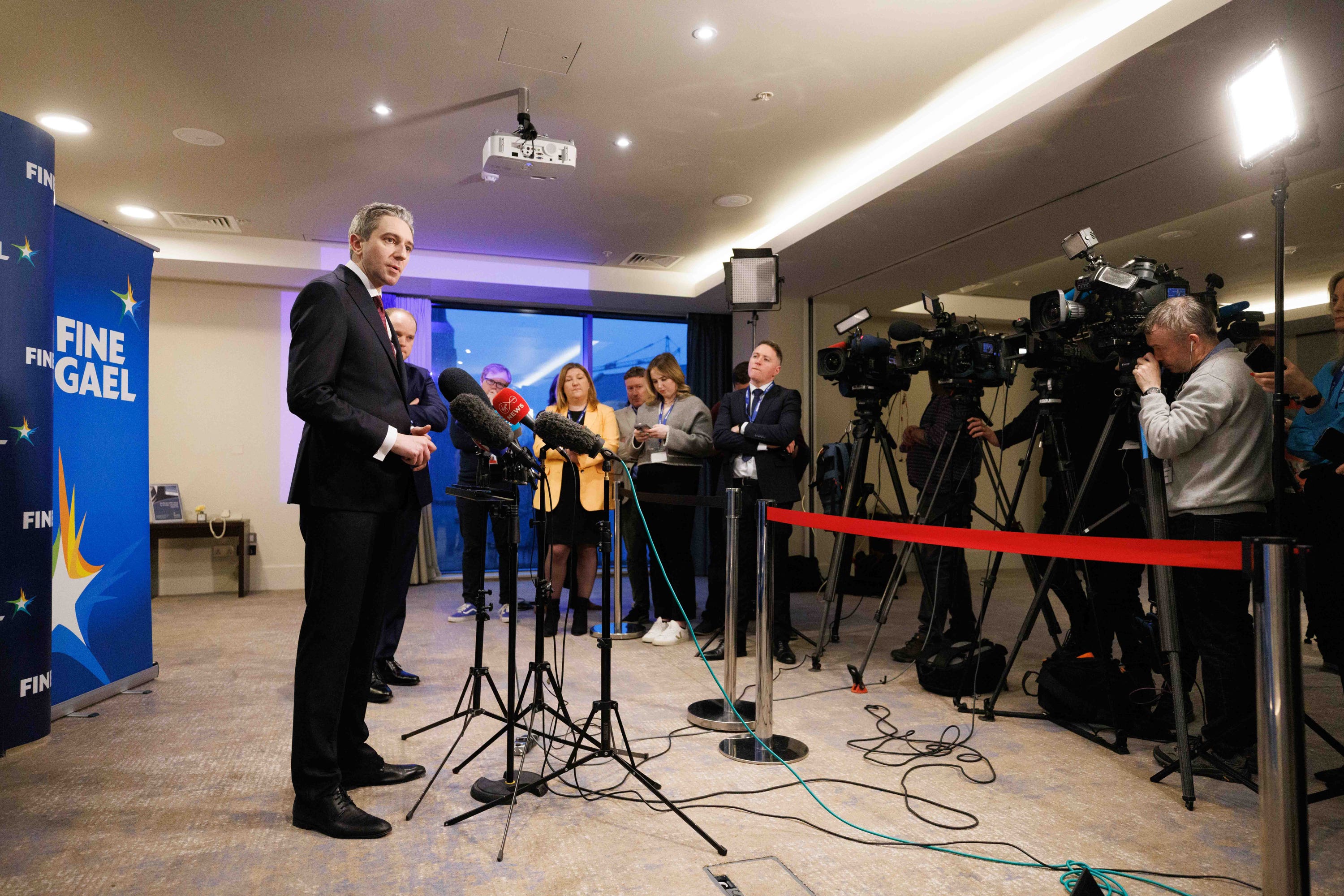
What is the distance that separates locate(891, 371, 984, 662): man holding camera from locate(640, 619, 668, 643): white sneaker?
47.3 inches

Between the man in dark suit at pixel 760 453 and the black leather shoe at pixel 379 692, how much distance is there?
1.49 m

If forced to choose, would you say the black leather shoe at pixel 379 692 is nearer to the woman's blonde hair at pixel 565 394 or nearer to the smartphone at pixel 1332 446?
the woman's blonde hair at pixel 565 394

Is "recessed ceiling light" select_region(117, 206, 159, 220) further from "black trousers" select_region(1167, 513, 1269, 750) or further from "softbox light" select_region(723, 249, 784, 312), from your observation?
"black trousers" select_region(1167, 513, 1269, 750)

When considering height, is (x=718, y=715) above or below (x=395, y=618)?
below

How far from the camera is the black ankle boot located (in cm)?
416

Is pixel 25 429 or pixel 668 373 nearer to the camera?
pixel 25 429

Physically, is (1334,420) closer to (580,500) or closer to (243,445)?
(580,500)

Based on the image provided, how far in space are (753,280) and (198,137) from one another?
3.02 metres

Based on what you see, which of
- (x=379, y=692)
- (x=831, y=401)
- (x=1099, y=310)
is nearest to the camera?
(x=1099, y=310)

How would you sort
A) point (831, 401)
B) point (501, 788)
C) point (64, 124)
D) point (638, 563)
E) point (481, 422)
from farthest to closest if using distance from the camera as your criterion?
point (831, 401)
point (638, 563)
point (64, 124)
point (501, 788)
point (481, 422)

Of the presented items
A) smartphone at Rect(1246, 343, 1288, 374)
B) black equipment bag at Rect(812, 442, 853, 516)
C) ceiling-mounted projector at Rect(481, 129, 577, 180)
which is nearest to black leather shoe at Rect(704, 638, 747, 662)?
black equipment bag at Rect(812, 442, 853, 516)

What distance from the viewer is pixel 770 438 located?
12.0 feet

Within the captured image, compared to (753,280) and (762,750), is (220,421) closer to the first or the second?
(753,280)

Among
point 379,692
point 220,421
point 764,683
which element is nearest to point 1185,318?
point 764,683
